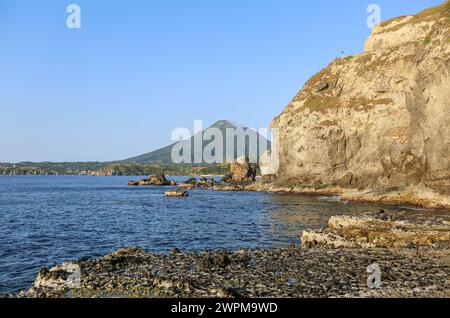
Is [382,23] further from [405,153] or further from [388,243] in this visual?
[388,243]

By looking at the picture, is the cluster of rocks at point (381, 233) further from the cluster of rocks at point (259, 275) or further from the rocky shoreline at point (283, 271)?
the cluster of rocks at point (259, 275)

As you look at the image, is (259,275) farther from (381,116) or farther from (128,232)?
(381,116)

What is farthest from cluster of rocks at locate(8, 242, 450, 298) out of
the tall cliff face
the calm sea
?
the tall cliff face

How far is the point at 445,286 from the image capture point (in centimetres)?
1878

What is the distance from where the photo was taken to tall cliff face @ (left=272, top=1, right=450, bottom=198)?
57.7m

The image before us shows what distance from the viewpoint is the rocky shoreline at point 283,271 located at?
18500 millimetres

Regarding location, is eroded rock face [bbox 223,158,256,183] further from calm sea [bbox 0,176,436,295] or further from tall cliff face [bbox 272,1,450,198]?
calm sea [bbox 0,176,436,295]

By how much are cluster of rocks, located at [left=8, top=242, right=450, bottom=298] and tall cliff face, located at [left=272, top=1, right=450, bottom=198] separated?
37132 millimetres

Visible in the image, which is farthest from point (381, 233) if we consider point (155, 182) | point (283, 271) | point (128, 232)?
point (155, 182)

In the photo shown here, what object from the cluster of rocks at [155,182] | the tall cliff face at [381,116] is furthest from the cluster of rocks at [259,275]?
the cluster of rocks at [155,182]

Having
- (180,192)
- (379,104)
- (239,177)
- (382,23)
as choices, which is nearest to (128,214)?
(180,192)

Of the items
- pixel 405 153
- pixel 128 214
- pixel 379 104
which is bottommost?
pixel 128 214

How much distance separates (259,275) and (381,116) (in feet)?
236
